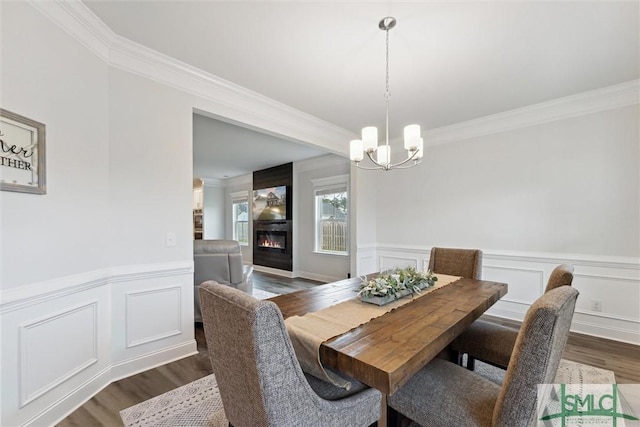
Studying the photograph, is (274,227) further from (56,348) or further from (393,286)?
(393,286)

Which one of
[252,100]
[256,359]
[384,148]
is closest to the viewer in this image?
[256,359]

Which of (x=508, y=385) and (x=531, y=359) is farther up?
(x=531, y=359)

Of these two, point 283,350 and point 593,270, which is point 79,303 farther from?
point 593,270

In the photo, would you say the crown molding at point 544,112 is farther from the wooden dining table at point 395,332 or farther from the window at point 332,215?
the wooden dining table at point 395,332

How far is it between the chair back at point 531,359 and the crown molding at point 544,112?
3.12 metres

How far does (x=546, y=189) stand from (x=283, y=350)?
367 cm

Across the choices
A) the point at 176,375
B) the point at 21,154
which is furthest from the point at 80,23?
the point at 176,375

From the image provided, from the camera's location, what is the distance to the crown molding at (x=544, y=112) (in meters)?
2.72

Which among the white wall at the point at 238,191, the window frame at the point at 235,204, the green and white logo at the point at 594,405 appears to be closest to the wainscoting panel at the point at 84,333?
the green and white logo at the point at 594,405

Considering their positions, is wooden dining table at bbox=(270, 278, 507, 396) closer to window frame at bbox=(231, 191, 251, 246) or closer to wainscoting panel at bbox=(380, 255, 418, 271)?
wainscoting panel at bbox=(380, 255, 418, 271)

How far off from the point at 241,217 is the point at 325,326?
23.0ft

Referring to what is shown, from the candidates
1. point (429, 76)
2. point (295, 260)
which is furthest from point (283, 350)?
point (295, 260)

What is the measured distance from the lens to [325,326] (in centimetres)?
129

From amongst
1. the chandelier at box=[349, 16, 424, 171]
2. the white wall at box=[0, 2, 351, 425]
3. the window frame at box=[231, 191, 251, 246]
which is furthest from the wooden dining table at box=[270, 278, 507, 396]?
the window frame at box=[231, 191, 251, 246]
